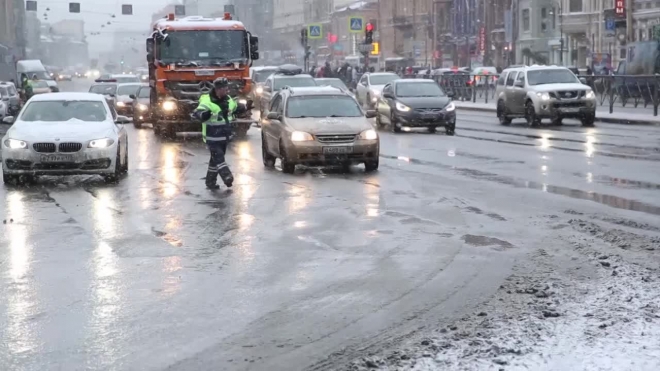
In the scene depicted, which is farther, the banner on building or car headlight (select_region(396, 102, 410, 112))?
the banner on building

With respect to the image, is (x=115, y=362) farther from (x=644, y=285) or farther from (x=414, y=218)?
(x=414, y=218)

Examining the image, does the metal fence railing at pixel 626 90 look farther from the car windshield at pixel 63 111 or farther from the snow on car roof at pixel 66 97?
the car windshield at pixel 63 111

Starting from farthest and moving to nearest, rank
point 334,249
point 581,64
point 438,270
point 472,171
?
point 581,64 < point 472,171 < point 334,249 < point 438,270

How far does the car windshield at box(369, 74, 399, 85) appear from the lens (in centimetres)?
4529

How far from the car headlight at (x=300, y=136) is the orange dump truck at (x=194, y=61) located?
9.87m

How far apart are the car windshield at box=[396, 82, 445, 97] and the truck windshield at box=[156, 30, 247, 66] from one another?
5385mm

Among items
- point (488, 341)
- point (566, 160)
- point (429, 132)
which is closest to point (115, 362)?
point (488, 341)

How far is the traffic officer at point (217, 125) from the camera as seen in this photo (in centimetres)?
1667

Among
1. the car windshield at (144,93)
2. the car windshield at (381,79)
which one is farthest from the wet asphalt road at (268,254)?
the car windshield at (381,79)

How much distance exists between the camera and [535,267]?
961 centimetres

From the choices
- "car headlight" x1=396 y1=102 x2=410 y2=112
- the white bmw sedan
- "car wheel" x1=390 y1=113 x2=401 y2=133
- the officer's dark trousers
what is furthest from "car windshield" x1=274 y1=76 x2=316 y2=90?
the officer's dark trousers

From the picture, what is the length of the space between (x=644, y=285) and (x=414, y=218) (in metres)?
4.55

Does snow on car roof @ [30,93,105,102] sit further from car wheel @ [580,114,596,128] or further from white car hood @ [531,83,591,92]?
car wheel @ [580,114,596,128]

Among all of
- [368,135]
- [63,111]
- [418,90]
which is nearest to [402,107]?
[418,90]
